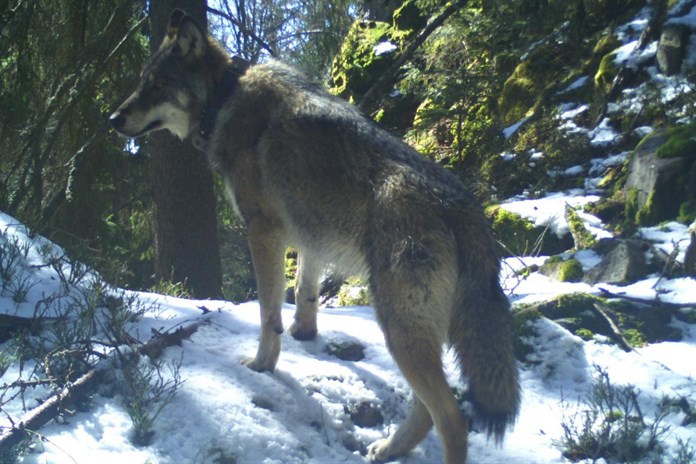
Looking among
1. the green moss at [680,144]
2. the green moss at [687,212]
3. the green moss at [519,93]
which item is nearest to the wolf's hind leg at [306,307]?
the green moss at [687,212]

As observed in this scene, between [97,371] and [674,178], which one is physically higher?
[674,178]

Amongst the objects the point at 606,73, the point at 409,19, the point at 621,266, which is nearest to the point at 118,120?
the point at 621,266

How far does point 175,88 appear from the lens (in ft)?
17.1

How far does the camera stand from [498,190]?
981 centimetres

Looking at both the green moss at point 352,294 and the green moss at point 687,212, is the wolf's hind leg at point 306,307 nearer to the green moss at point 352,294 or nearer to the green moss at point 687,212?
the green moss at point 352,294

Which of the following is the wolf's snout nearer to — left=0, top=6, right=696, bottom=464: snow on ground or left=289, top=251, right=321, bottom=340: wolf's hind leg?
left=0, top=6, right=696, bottom=464: snow on ground

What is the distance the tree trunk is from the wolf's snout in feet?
8.60

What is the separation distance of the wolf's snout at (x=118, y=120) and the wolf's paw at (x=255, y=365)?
205 centimetres

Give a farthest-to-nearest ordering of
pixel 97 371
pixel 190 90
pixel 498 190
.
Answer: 1. pixel 498 190
2. pixel 190 90
3. pixel 97 371

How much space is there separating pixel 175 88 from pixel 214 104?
342 mm

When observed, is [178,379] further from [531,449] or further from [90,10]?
[90,10]

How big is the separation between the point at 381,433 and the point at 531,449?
2.91 feet

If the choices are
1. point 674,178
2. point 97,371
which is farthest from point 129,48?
point 674,178

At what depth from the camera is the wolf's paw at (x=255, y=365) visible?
442 centimetres
